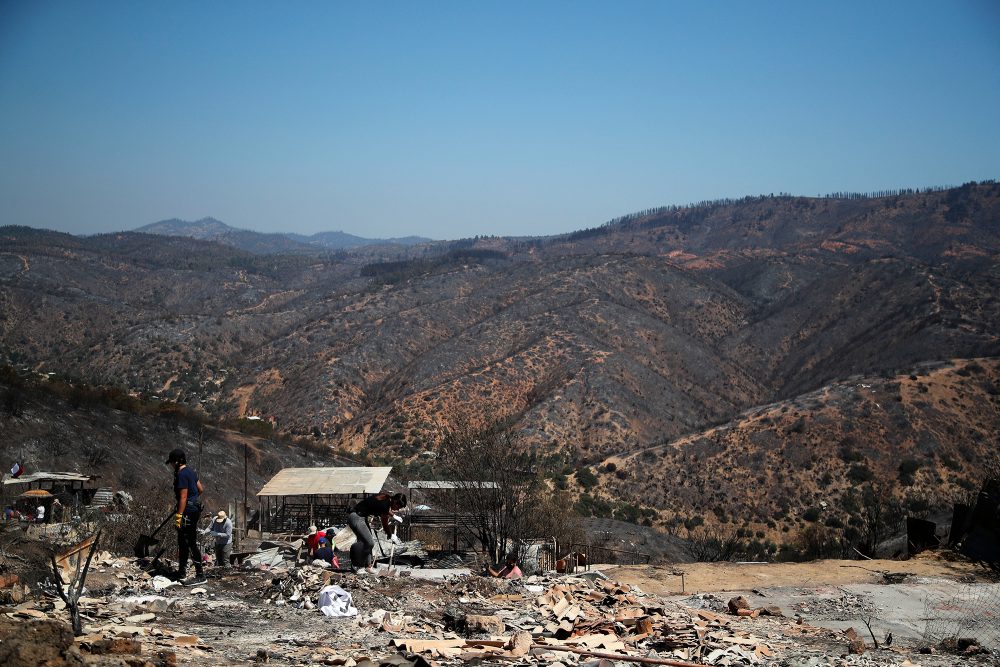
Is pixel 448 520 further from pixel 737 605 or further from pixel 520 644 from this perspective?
pixel 520 644

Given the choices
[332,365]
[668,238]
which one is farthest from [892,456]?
[668,238]

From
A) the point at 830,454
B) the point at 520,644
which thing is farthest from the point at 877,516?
the point at 830,454

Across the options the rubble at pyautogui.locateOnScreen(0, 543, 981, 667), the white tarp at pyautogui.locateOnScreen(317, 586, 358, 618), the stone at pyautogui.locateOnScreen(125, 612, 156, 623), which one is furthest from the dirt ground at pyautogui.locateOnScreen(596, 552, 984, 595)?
the stone at pyautogui.locateOnScreen(125, 612, 156, 623)

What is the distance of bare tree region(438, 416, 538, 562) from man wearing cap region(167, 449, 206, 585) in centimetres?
872

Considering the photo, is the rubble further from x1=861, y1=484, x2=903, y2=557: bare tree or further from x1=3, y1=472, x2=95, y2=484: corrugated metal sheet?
x1=861, y1=484, x2=903, y2=557: bare tree

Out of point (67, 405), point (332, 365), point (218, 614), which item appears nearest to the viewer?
point (218, 614)

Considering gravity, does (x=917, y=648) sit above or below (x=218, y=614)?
below

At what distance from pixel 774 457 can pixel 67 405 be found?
3484 cm

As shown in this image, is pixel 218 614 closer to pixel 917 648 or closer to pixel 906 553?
pixel 917 648

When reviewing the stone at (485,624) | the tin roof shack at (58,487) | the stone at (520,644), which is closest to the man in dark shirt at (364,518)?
the stone at (485,624)

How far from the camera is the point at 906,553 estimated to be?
1991cm

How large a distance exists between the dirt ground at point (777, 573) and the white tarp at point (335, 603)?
7.63m

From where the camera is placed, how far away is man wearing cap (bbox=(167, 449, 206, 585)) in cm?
952

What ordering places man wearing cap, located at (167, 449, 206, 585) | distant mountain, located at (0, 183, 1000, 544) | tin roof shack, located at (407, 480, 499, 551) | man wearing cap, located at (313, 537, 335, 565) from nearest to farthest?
man wearing cap, located at (167, 449, 206, 585), man wearing cap, located at (313, 537, 335, 565), tin roof shack, located at (407, 480, 499, 551), distant mountain, located at (0, 183, 1000, 544)
